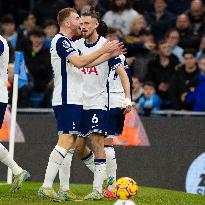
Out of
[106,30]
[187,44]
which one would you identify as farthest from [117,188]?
[187,44]

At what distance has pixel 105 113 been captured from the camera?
12.7 meters

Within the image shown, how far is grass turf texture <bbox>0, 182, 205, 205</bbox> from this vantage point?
12.0m

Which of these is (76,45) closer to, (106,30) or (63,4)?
(106,30)

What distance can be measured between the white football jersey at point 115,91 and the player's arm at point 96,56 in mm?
1879

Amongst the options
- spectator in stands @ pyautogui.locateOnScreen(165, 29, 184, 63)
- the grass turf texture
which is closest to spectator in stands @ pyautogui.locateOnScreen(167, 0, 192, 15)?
spectator in stands @ pyautogui.locateOnScreen(165, 29, 184, 63)

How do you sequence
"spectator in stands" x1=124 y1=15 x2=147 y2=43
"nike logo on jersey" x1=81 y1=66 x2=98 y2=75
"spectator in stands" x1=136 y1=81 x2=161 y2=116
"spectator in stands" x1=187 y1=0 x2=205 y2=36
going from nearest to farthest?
"nike logo on jersey" x1=81 y1=66 x2=98 y2=75 → "spectator in stands" x1=136 y1=81 x2=161 y2=116 → "spectator in stands" x1=187 y1=0 x2=205 y2=36 → "spectator in stands" x1=124 y1=15 x2=147 y2=43

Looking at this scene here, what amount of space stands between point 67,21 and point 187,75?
628 cm

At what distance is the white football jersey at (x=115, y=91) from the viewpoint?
13859mm

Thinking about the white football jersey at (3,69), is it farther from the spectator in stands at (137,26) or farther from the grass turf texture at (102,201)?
the spectator in stands at (137,26)

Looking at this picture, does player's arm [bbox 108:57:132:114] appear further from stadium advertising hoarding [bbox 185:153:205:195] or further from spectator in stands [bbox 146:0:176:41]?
spectator in stands [bbox 146:0:176:41]

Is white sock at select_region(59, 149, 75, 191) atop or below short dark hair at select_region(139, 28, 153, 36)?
below

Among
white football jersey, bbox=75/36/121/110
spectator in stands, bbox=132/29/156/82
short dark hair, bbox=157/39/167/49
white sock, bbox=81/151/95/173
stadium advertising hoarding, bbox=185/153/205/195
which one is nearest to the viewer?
white football jersey, bbox=75/36/121/110

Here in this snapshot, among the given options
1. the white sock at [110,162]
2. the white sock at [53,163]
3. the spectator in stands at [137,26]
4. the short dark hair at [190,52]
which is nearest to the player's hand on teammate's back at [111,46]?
the white sock at [53,163]

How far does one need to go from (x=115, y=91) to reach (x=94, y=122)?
1.54 m
